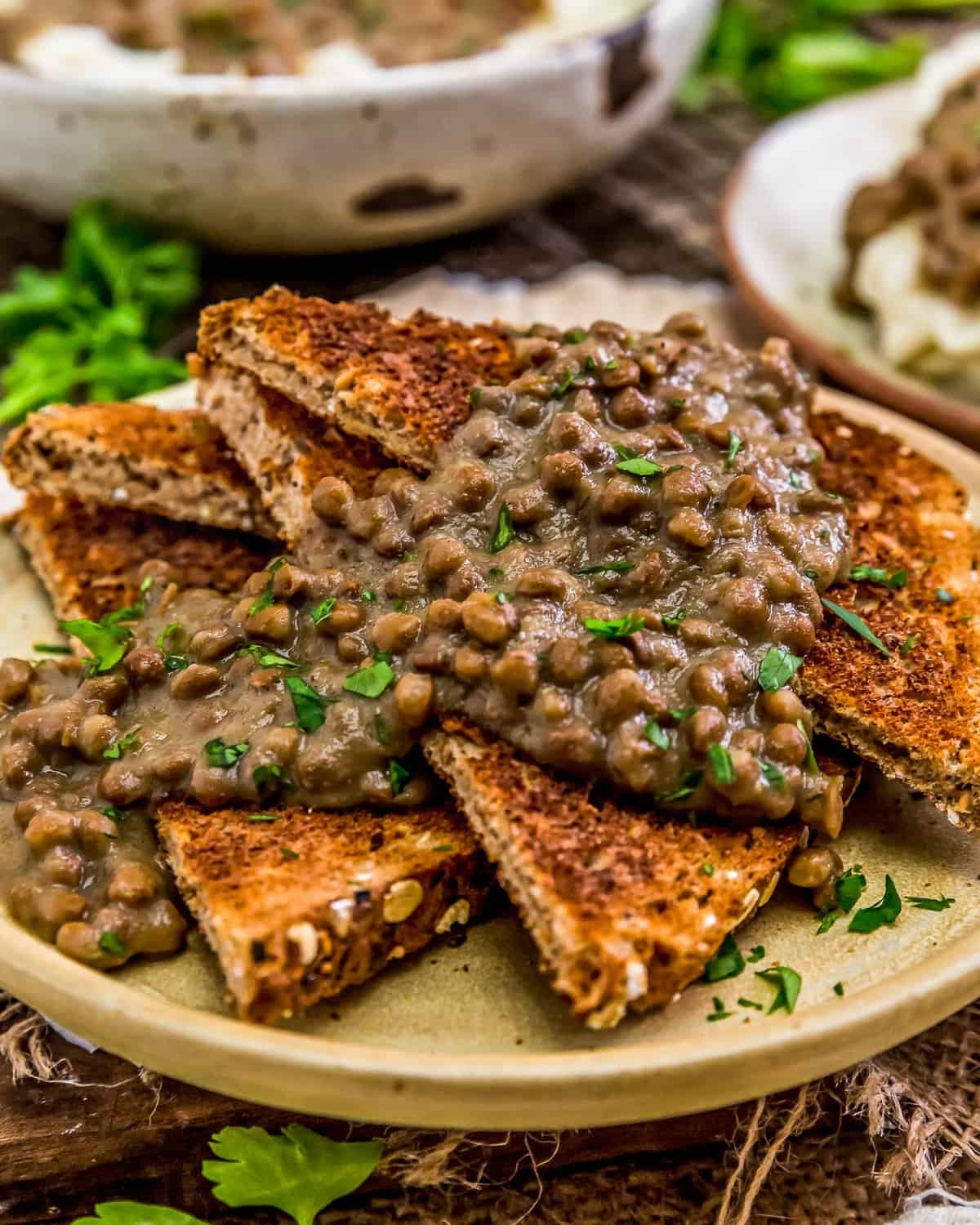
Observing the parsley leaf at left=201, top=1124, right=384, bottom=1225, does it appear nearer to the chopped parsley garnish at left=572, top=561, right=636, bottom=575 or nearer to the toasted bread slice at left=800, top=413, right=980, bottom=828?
the chopped parsley garnish at left=572, top=561, right=636, bottom=575

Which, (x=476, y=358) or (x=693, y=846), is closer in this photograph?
(x=693, y=846)

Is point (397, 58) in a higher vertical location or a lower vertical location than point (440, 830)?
higher

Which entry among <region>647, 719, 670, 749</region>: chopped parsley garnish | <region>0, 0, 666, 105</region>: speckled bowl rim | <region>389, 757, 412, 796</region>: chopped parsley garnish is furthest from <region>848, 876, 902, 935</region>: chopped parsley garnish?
<region>0, 0, 666, 105</region>: speckled bowl rim

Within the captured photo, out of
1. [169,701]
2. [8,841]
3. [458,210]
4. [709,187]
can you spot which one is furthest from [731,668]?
[709,187]

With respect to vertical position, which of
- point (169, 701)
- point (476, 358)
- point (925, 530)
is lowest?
point (169, 701)

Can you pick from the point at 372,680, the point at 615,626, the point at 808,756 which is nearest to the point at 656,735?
the point at 615,626

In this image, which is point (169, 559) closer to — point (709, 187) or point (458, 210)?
point (458, 210)

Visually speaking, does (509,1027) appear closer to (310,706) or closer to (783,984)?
(783,984)
